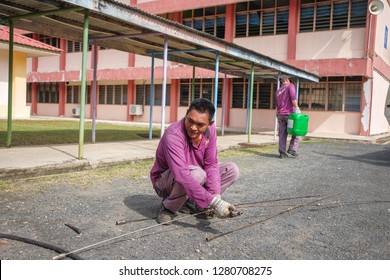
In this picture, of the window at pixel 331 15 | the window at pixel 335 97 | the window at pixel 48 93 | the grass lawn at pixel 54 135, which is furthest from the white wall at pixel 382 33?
the window at pixel 48 93

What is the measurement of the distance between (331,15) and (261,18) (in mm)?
3762

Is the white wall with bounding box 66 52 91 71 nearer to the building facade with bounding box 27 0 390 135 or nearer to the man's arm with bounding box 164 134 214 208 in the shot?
the building facade with bounding box 27 0 390 135

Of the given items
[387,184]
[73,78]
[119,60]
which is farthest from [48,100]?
[387,184]

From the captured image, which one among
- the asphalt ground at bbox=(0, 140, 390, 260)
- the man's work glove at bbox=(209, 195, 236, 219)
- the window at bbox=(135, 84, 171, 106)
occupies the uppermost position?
the window at bbox=(135, 84, 171, 106)

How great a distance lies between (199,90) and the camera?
2338 cm

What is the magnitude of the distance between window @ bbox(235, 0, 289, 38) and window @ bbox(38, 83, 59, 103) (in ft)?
53.4

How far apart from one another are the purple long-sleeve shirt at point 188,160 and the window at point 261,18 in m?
17.9

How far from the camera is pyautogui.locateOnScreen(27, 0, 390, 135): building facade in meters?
17.9

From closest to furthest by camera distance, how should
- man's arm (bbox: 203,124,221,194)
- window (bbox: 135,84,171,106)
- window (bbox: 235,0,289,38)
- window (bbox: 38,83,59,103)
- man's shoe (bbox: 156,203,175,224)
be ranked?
man's arm (bbox: 203,124,221,194), man's shoe (bbox: 156,203,175,224), window (bbox: 235,0,289,38), window (bbox: 135,84,171,106), window (bbox: 38,83,59,103)

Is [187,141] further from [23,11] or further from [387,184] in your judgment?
[23,11]

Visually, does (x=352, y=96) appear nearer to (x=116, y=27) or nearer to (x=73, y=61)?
(x=116, y=27)

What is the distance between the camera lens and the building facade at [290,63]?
1794cm

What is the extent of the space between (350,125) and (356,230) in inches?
624

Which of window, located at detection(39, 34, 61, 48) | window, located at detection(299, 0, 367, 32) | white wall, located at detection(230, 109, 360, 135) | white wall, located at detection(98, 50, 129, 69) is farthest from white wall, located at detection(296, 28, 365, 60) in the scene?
window, located at detection(39, 34, 61, 48)
